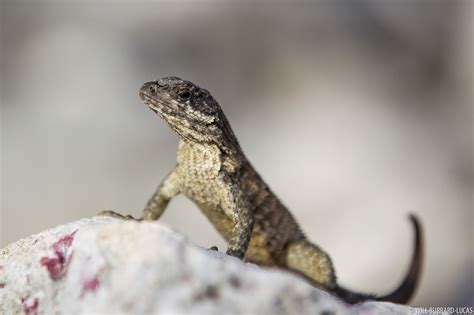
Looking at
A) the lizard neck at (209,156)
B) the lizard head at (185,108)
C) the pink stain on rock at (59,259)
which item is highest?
the lizard head at (185,108)

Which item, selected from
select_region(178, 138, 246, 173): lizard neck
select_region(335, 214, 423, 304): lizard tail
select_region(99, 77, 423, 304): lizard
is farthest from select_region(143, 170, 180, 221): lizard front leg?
select_region(335, 214, 423, 304): lizard tail

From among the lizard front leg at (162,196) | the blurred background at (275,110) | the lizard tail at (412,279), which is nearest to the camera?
the lizard front leg at (162,196)

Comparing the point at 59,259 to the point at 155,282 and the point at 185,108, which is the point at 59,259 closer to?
the point at 155,282

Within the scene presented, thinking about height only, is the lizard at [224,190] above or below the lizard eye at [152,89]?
below

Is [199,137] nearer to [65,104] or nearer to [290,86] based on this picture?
[65,104]

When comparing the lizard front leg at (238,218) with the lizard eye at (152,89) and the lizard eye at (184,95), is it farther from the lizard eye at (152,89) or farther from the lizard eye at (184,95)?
the lizard eye at (152,89)

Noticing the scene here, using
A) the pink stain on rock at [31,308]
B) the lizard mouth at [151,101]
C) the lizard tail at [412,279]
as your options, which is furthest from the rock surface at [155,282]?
the lizard tail at [412,279]

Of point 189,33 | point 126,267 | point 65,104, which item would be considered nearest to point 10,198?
point 65,104
